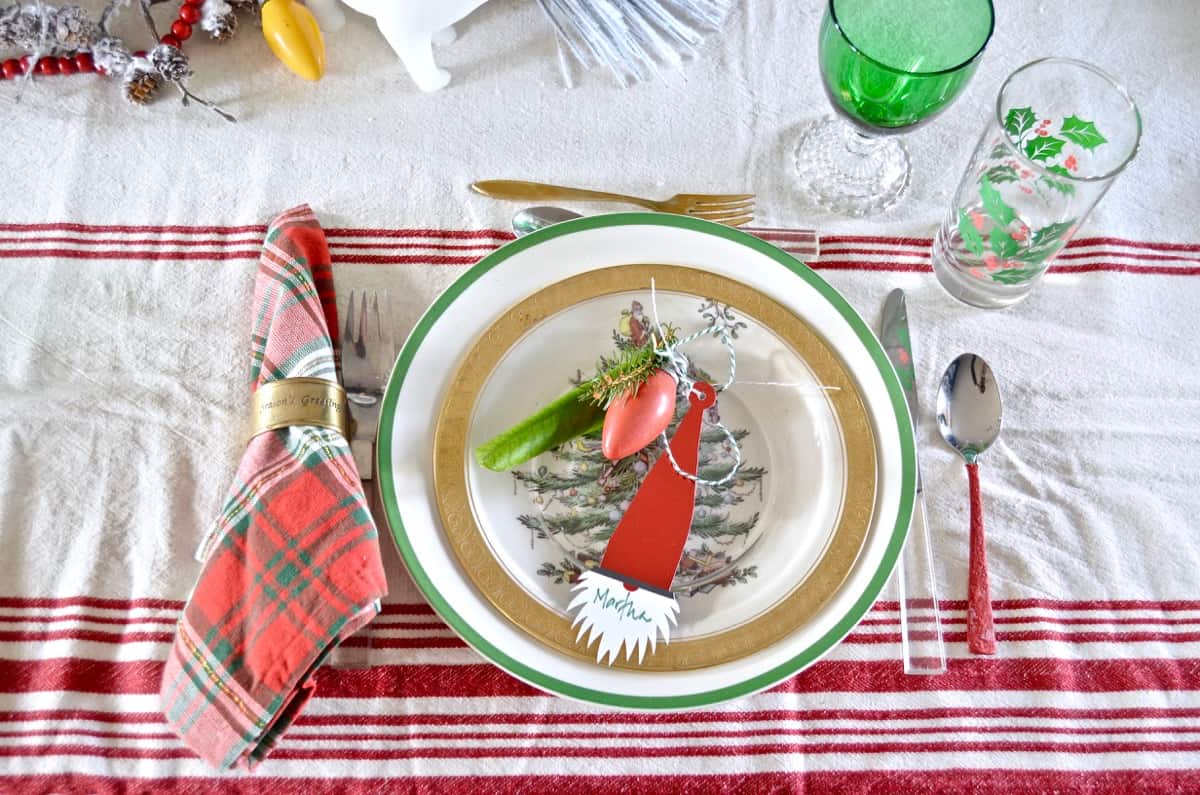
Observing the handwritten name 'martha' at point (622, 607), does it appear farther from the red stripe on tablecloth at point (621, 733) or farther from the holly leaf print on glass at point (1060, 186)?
the holly leaf print on glass at point (1060, 186)

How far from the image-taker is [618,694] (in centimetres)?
61

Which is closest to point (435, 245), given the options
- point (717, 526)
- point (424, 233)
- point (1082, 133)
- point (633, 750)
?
point (424, 233)

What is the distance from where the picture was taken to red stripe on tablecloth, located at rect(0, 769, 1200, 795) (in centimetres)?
64

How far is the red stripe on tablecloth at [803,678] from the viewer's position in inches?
25.9

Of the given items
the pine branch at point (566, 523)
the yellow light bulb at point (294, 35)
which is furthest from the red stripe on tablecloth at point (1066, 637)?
the yellow light bulb at point (294, 35)

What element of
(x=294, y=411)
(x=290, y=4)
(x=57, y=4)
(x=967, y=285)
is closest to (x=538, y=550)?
(x=294, y=411)

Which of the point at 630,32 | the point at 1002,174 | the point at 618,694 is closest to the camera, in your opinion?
the point at 618,694

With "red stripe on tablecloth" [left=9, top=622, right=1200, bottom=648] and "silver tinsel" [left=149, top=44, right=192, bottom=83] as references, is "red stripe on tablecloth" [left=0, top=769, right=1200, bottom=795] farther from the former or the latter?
"silver tinsel" [left=149, top=44, right=192, bottom=83]

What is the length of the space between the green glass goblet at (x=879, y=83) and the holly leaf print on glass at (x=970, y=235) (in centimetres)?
7

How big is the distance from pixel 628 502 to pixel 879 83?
0.38 metres

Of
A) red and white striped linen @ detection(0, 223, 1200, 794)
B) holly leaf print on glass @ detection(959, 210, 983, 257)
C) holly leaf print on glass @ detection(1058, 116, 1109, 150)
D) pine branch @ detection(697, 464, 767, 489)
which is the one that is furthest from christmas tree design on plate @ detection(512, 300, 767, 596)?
holly leaf print on glass @ detection(1058, 116, 1109, 150)

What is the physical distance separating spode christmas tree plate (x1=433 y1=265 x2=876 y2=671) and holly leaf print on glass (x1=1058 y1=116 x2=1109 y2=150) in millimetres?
285

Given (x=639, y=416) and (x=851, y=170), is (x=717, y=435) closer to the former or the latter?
(x=639, y=416)

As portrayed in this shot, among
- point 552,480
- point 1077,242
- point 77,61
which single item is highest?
point 77,61
